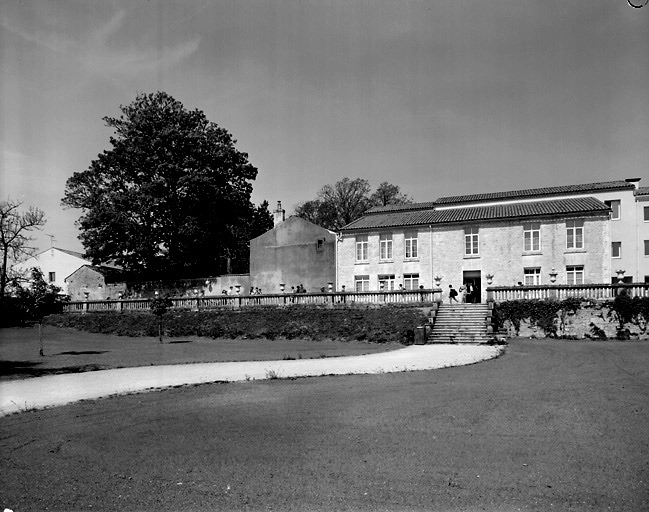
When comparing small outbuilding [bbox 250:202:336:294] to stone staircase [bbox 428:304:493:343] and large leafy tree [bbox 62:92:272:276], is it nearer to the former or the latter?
large leafy tree [bbox 62:92:272:276]

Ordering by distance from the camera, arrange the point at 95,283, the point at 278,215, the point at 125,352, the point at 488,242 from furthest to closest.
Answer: the point at 278,215 < the point at 95,283 < the point at 488,242 < the point at 125,352

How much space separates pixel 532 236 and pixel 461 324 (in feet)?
39.2

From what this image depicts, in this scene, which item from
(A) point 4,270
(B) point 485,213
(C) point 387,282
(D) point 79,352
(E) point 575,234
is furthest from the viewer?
(A) point 4,270

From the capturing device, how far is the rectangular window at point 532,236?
38.4m

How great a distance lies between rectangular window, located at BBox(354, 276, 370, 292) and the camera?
145ft

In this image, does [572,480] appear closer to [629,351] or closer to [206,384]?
[206,384]

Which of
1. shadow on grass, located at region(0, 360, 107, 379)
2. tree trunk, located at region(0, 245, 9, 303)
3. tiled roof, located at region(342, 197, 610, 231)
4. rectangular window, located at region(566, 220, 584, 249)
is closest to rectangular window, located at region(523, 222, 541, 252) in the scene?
tiled roof, located at region(342, 197, 610, 231)

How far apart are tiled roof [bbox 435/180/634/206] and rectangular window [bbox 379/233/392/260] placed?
6.97 m

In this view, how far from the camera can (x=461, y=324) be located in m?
30.5

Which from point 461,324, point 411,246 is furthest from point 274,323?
point 411,246

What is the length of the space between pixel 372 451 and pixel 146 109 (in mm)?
50106

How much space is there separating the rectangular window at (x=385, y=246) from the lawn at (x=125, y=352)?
1358 centimetres

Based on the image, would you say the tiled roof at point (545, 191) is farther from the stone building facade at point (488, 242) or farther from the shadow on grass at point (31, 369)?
→ the shadow on grass at point (31, 369)

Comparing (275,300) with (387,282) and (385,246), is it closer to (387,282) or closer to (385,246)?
(387,282)
